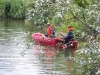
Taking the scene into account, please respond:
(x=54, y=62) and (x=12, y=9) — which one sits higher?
(x=54, y=62)

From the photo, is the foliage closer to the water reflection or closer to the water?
the water

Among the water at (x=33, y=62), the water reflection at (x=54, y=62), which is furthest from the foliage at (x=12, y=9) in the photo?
the water reflection at (x=54, y=62)

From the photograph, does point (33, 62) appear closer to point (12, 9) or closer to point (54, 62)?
point (54, 62)

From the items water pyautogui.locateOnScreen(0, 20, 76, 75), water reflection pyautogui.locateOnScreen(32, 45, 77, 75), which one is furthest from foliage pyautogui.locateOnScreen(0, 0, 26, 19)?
water reflection pyautogui.locateOnScreen(32, 45, 77, 75)

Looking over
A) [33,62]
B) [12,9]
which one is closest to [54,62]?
[33,62]

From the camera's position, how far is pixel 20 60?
14984mm

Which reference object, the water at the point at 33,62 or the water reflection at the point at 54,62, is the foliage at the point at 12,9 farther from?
the water reflection at the point at 54,62

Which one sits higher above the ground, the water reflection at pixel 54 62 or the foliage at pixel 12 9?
the water reflection at pixel 54 62

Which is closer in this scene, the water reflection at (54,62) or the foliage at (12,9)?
the water reflection at (54,62)

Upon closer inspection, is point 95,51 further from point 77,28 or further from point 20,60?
point 20,60

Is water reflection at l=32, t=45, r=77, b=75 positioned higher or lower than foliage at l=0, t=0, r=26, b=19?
higher

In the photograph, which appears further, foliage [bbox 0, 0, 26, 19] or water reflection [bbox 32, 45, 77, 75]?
foliage [bbox 0, 0, 26, 19]

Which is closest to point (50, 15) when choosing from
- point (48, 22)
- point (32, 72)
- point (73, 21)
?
point (48, 22)

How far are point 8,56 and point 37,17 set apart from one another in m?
11.0
